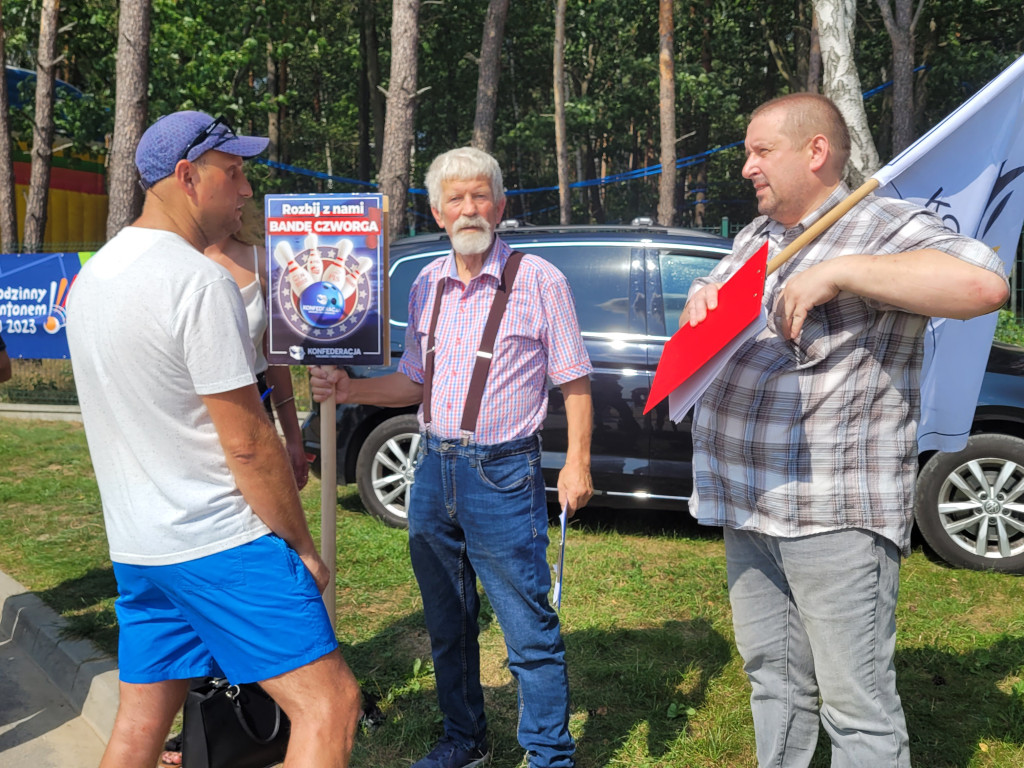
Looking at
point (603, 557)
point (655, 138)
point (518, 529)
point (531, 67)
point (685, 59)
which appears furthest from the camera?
point (655, 138)

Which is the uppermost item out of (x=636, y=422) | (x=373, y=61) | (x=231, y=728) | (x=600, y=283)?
(x=373, y=61)

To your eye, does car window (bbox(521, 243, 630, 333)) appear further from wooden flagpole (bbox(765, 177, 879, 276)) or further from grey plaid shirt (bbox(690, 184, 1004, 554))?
wooden flagpole (bbox(765, 177, 879, 276))

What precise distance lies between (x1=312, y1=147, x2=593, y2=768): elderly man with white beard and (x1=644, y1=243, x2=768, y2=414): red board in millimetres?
483

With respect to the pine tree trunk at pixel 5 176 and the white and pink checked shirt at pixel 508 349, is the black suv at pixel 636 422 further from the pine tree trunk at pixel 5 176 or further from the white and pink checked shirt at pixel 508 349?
the pine tree trunk at pixel 5 176

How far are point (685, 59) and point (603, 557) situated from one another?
30.5m

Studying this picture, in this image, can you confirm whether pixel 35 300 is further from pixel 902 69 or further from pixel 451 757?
pixel 902 69

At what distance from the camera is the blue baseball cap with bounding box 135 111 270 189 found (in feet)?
7.14

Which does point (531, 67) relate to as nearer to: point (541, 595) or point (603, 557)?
point (603, 557)

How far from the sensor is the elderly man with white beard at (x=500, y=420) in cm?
292

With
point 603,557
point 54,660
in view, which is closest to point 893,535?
point 603,557

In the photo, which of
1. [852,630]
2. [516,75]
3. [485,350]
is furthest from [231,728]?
[516,75]

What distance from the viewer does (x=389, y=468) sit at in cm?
617

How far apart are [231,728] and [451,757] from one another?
99 cm

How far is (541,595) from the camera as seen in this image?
2.97 m
